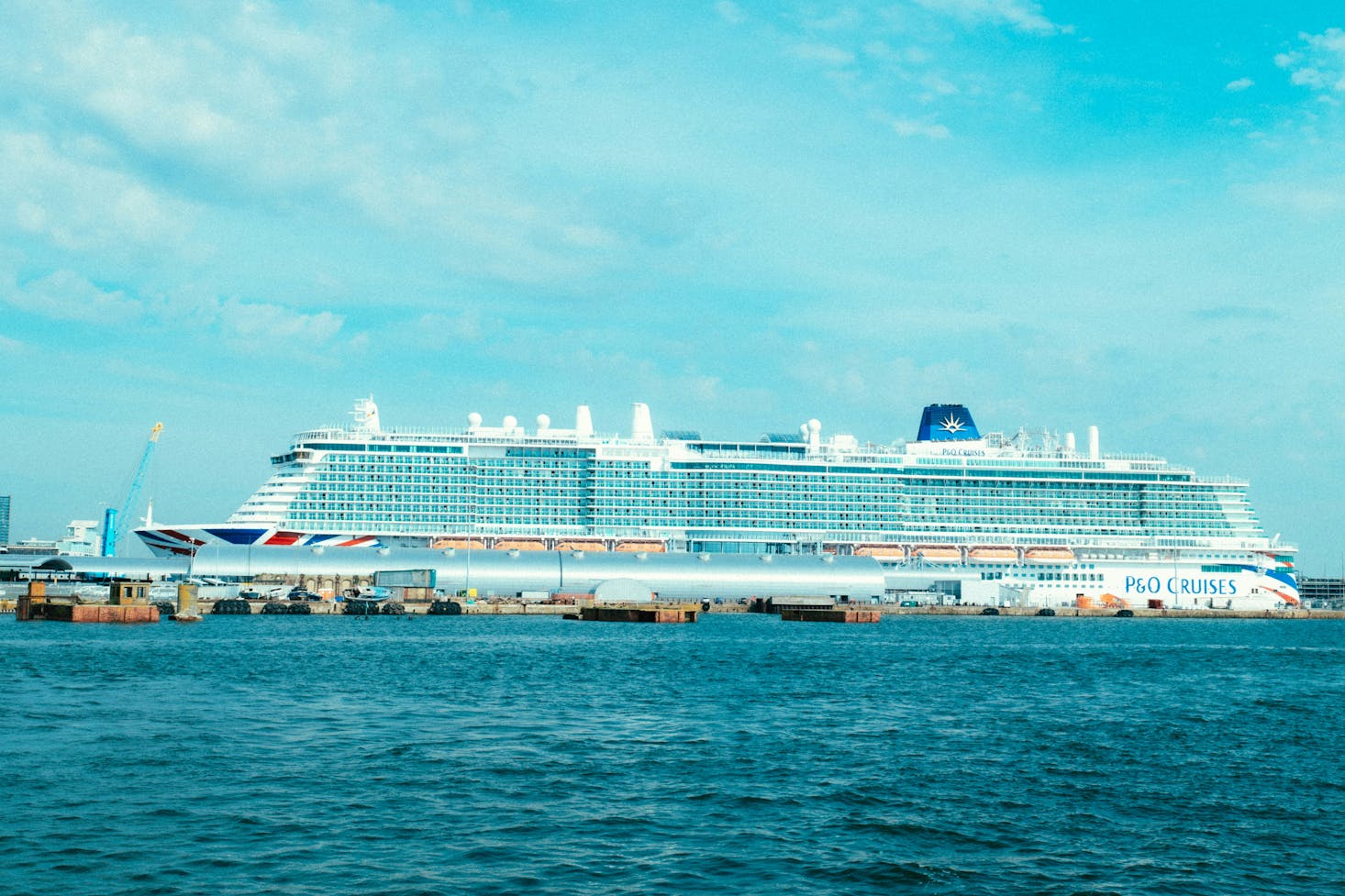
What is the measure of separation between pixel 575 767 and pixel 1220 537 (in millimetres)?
110918

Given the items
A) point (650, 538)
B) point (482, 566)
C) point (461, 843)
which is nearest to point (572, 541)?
point (650, 538)

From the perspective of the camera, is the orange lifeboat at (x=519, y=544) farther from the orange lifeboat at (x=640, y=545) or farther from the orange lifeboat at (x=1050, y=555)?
the orange lifeboat at (x=1050, y=555)

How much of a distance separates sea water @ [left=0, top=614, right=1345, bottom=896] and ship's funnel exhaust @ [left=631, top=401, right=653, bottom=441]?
70.8 meters

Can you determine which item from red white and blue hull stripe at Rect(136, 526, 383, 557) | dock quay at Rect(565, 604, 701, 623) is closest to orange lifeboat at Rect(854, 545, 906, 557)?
dock quay at Rect(565, 604, 701, 623)

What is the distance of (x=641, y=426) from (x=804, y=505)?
18073 millimetres

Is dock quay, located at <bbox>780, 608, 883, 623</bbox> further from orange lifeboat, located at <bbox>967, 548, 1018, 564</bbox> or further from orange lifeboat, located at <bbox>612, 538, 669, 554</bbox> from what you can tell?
orange lifeboat, located at <bbox>967, 548, 1018, 564</bbox>

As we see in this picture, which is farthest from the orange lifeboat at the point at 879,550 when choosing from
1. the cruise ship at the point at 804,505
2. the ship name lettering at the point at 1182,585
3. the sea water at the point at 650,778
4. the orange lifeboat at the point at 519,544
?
the sea water at the point at 650,778

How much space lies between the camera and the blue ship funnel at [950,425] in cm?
12631

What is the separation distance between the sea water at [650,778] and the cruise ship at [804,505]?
200 feet

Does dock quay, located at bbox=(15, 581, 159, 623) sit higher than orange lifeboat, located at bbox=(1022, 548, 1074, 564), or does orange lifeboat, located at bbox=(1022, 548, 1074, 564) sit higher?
orange lifeboat, located at bbox=(1022, 548, 1074, 564)

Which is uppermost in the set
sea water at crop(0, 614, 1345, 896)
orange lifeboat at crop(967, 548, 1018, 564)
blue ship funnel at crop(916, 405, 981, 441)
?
blue ship funnel at crop(916, 405, 981, 441)

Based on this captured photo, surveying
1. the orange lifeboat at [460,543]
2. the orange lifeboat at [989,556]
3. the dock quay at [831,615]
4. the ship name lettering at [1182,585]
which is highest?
the orange lifeboat at [460,543]

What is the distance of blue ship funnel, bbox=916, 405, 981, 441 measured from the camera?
126 m

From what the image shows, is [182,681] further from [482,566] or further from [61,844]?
[482,566]
